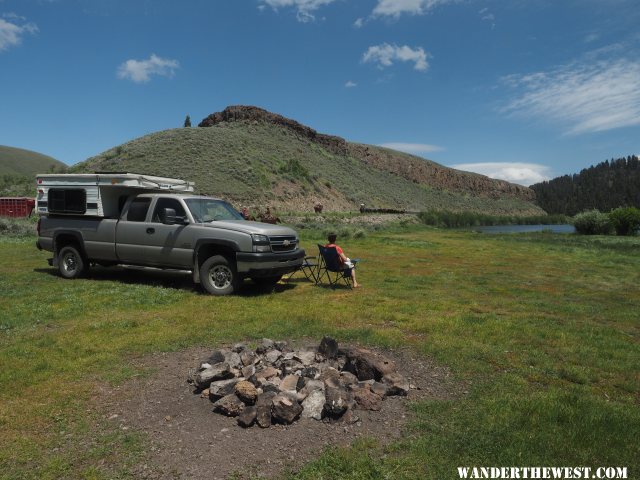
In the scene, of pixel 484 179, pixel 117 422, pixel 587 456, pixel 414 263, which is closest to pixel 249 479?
pixel 117 422

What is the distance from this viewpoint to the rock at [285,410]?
154 inches

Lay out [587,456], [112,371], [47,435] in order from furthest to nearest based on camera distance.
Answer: [112,371]
[47,435]
[587,456]

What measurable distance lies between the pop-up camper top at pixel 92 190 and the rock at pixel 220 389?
717 centimetres

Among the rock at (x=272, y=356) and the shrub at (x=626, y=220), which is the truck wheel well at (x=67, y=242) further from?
the shrub at (x=626, y=220)

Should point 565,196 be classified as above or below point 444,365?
above

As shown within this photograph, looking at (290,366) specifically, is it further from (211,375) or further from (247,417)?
(247,417)

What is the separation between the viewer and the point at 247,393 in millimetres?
4164

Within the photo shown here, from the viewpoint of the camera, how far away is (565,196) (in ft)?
563

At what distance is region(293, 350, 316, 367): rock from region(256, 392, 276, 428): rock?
866 millimetres

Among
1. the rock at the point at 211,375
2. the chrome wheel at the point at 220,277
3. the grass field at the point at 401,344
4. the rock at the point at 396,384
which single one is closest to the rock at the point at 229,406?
the rock at the point at 211,375

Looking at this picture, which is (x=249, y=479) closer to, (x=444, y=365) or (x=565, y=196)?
(x=444, y=365)

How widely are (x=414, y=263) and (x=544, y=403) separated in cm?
1085

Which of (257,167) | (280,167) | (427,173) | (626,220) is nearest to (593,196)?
(427,173)

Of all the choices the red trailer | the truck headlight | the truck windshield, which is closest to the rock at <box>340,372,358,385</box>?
the truck headlight
